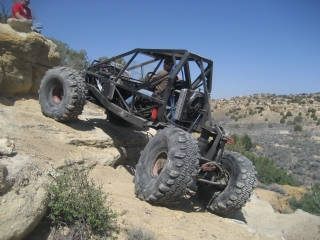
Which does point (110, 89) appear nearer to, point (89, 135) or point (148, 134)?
point (89, 135)

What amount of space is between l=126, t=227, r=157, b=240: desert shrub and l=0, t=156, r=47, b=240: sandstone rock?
980 mm

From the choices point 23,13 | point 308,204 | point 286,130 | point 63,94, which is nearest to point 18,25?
point 23,13

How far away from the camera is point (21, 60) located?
684 cm

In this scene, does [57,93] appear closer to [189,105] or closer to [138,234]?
[189,105]

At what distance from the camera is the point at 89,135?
6.27m

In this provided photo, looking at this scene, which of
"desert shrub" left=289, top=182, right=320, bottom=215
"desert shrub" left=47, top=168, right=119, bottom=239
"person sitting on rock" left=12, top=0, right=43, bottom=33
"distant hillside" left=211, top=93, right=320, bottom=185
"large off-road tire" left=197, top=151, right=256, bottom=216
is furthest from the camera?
"distant hillside" left=211, top=93, right=320, bottom=185

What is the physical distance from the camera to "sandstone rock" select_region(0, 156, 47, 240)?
2781 mm

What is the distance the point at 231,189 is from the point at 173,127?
1.44 meters

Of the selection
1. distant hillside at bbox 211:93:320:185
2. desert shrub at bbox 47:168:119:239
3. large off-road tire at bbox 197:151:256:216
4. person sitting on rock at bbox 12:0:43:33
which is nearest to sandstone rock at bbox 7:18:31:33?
person sitting on rock at bbox 12:0:43:33

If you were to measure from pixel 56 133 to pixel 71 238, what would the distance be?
2.91 metres

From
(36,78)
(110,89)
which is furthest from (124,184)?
(36,78)

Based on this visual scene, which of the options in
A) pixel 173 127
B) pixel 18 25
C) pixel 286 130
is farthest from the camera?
pixel 286 130

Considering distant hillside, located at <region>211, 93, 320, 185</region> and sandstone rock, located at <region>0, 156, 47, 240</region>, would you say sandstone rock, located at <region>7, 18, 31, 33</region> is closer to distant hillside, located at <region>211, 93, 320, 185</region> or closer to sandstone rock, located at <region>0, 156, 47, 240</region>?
sandstone rock, located at <region>0, 156, 47, 240</region>

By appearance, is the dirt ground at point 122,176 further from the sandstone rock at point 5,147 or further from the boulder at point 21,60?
the sandstone rock at point 5,147
